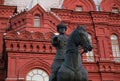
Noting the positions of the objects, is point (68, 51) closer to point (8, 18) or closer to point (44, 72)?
point (44, 72)

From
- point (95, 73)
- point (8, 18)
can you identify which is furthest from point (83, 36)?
point (8, 18)

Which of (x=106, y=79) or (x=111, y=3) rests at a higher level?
(x=111, y=3)

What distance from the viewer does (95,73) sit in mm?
25797

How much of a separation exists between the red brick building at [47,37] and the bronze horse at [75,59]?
12.0 m

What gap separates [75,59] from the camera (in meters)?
9.52

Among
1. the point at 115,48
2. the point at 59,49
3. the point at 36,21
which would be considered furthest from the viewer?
the point at 115,48

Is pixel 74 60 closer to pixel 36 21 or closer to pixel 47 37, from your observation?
pixel 47 37

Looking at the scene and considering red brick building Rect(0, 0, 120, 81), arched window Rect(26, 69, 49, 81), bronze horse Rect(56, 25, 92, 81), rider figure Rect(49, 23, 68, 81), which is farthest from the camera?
red brick building Rect(0, 0, 120, 81)

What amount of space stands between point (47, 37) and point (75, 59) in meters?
13.3

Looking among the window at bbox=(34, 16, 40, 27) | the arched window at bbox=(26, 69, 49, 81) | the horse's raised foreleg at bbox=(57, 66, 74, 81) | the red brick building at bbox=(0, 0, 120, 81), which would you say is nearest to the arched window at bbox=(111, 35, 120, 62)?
the red brick building at bbox=(0, 0, 120, 81)

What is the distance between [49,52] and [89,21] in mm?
7803

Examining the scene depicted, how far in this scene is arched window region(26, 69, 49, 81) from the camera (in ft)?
70.2

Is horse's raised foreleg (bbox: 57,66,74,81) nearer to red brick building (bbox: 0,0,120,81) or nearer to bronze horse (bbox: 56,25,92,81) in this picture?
bronze horse (bbox: 56,25,92,81)

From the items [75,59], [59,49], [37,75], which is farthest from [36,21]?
[75,59]
